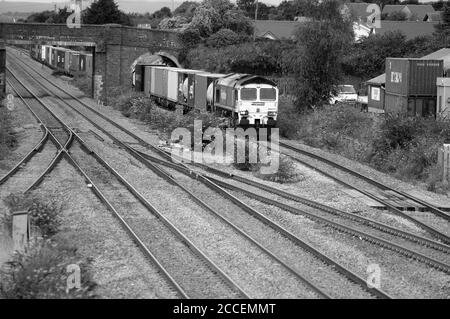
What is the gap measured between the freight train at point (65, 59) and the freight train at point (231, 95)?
2906 centimetres

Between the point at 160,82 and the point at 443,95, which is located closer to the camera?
the point at 443,95

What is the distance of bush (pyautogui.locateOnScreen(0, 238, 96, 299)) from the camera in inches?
356

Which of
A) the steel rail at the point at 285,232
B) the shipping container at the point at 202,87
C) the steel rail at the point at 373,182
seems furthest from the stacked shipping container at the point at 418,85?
the steel rail at the point at 285,232

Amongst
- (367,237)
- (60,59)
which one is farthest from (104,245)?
(60,59)

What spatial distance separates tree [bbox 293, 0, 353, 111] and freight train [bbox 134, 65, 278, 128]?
5180 mm

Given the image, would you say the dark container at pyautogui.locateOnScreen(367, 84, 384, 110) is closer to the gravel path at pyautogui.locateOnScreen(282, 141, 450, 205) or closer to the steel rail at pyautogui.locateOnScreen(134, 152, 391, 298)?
the gravel path at pyautogui.locateOnScreen(282, 141, 450, 205)

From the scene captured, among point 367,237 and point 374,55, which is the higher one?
point 374,55

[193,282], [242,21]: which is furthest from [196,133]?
[242,21]

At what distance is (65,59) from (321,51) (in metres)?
46.1

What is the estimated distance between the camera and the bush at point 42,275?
356 inches

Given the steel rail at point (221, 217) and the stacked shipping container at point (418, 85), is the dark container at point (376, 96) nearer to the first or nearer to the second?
the stacked shipping container at point (418, 85)

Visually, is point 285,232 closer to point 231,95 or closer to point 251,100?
point 251,100

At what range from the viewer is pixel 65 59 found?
75.0 meters

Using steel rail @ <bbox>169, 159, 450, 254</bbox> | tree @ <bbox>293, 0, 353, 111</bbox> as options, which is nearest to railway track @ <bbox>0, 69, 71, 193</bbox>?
steel rail @ <bbox>169, 159, 450, 254</bbox>
